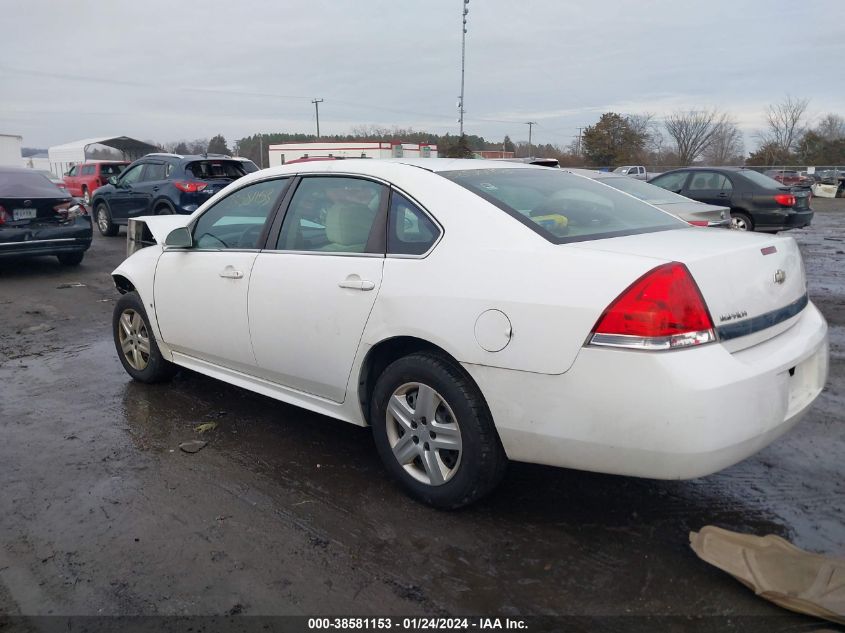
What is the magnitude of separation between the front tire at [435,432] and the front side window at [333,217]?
723 millimetres

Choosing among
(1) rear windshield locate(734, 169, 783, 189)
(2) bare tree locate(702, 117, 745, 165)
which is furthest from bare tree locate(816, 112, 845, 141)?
(1) rear windshield locate(734, 169, 783, 189)

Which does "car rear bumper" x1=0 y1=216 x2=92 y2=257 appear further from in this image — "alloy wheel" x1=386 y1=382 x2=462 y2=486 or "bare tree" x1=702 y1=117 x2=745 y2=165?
"bare tree" x1=702 y1=117 x2=745 y2=165

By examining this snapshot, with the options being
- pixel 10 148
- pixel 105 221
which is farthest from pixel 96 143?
pixel 105 221

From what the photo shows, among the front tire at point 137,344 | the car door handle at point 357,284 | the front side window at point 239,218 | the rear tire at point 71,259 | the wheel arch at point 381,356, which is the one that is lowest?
the rear tire at point 71,259

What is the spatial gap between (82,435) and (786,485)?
4.06 meters

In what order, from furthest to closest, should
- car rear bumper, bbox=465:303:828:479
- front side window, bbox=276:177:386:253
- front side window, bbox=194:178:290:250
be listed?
front side window, bbox=194:178:290:250 → front side window, bbox=276:177:386:253 → car rear bumper, bbox=465:303:828:479

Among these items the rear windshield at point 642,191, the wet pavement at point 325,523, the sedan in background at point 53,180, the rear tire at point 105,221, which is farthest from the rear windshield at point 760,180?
the rear tire at point 105,221

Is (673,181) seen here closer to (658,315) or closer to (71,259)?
(71,259)

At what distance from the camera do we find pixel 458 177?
3453 millimetres

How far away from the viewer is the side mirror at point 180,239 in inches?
176

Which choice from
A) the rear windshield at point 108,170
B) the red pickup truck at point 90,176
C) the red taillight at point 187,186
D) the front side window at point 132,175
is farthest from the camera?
the rear windshield at point 108,170

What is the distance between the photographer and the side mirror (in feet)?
14.6

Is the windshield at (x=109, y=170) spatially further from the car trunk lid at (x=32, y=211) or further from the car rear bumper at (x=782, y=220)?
the car rear bumper at (x=782, y=220)

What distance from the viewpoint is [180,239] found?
4473mm
